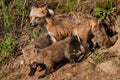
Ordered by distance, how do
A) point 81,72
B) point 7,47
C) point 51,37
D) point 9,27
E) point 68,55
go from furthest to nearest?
point 9,27 → point 7,47 → point 51,37 → point 68,55 → point 81,72

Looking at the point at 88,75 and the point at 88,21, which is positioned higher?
the point at 88,21

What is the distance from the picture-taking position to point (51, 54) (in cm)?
848

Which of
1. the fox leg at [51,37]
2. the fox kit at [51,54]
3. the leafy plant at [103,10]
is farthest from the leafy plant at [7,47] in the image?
the leafy plant at [103,10]

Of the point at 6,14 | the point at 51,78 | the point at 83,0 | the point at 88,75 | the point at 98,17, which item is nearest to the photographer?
the point at 88,75

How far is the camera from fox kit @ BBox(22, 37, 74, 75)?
8.42 metres

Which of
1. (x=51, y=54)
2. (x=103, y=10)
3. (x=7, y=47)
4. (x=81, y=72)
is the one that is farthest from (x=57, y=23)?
(x=7, y=47)

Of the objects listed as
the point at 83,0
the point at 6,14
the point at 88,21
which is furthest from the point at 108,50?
the point at 6,14

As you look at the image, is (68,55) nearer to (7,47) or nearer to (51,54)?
(51,54)

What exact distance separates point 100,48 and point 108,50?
0.36 meters

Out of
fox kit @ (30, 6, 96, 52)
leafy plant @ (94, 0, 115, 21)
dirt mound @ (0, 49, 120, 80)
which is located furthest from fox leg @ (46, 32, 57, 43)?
leafy plant @ (94, 0, 115, 21)

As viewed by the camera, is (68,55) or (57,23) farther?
(57,23)

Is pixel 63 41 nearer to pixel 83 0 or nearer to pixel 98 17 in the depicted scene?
pixel 98 17

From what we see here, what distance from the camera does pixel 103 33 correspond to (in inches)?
337

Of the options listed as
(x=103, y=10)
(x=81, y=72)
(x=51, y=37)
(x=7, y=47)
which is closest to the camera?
(x=81, y=72)
